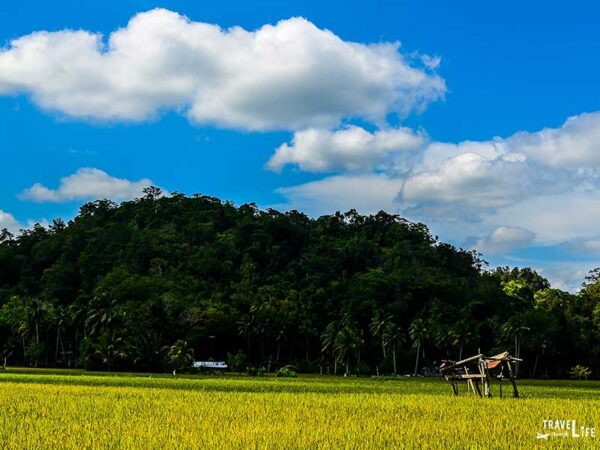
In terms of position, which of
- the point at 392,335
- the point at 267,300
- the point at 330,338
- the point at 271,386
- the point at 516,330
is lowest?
the point at 271,386

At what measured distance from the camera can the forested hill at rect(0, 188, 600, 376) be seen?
75.2m

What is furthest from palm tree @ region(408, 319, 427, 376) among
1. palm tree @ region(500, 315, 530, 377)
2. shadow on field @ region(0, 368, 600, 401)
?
shadow on field @ region(0, 368, 600, 401)

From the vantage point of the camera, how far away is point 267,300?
84.2 m

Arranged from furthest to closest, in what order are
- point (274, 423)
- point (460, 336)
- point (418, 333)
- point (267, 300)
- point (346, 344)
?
point (267, 300), point (418, 333), point (460, 336), point (346, 344), point (274, 423)

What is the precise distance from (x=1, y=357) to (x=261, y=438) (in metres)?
75.1

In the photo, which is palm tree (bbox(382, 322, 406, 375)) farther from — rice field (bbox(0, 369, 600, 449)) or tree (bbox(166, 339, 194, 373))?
rice field (bbox(0, 369, 600, 449))

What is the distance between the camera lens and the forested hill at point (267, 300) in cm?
7519

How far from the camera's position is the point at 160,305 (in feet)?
234

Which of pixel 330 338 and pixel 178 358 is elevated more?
pixel 330 338

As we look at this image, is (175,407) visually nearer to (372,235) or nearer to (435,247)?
(435,247)

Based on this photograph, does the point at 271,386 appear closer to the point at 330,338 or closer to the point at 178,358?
the point at 178,358

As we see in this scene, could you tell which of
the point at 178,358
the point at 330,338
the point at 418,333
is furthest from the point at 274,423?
the point at 418,333

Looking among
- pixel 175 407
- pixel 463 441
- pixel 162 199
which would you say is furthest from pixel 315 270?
pixel 463 441

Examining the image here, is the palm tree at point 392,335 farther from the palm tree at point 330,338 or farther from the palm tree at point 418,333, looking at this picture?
the palm tree at point 330,338
